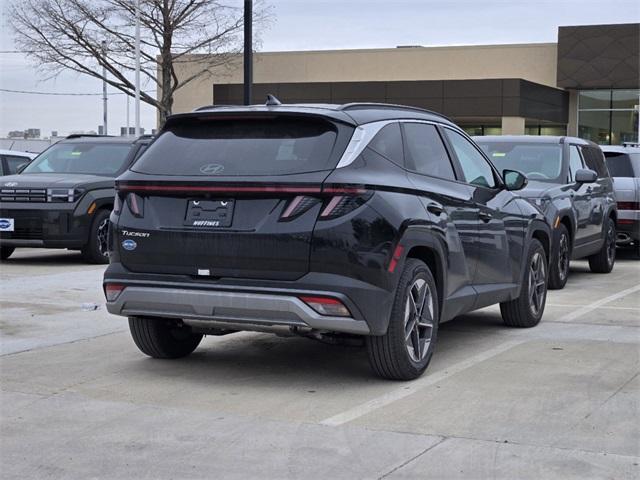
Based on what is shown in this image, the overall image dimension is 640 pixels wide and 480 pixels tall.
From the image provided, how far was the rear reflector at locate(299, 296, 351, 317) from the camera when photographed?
5.92 meters

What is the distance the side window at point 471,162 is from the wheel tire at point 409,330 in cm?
139

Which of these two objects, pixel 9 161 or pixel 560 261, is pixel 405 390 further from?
pixel 9 161

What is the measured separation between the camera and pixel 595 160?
45.3 ft

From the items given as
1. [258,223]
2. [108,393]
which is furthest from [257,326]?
[108,393]

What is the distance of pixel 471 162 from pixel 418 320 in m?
1.89

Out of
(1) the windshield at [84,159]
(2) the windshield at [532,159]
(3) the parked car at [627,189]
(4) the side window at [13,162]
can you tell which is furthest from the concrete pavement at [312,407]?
(4) the side window at [13,162]

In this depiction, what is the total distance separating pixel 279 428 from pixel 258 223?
1294 millimetres

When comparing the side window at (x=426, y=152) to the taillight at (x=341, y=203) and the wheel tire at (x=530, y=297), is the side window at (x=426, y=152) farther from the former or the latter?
the wheel tire at (x=530, y=297)

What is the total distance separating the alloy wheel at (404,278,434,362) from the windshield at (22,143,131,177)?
8791mm

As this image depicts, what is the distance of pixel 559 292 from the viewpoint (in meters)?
11.7

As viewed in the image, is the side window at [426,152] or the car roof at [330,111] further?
the side window at [426,152]

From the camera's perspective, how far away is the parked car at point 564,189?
462 inches

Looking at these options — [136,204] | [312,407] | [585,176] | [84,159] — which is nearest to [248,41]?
[84,159]

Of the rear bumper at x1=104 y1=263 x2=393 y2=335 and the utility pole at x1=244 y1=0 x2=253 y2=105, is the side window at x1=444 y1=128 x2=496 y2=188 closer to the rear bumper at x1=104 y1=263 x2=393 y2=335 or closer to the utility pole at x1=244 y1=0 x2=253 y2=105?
the rear bumper at x1=104 y1=263 x2=393 y2=335
